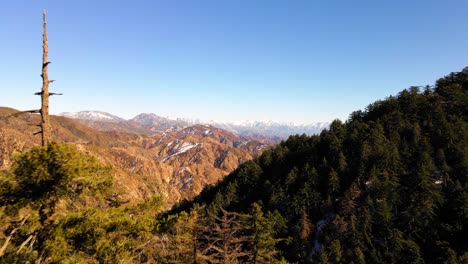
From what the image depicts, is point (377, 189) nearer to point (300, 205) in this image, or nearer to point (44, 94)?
point (300, 205)

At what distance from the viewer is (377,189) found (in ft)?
252

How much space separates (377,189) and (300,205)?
21.0m

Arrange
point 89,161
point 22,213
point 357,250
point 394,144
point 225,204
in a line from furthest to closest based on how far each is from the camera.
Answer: point 225,204, point 394,144, point 357,250, point 89,161, point 22,213

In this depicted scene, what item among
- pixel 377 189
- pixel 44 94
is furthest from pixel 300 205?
pixel 44 94

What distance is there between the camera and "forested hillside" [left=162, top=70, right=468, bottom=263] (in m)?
65.2

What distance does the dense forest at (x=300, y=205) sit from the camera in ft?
40.3

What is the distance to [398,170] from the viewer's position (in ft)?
269

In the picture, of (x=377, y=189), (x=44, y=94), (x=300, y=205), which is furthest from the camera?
(x=300, y=205)

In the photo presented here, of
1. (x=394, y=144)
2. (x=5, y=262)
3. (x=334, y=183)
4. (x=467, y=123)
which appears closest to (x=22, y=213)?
(x=5, y=262)

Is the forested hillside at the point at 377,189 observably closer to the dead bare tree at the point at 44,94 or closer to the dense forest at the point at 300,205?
the dense forest at the point at 300,205

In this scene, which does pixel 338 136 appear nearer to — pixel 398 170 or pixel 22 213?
pixel 398 170

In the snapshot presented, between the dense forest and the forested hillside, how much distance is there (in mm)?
317

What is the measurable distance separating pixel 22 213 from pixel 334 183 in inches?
3247

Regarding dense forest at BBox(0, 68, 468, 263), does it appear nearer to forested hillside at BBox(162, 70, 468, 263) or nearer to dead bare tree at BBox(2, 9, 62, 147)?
forested hillside at BBox(162, 70, 468, 263)
